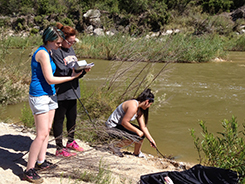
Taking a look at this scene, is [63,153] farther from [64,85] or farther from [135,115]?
[135,115]

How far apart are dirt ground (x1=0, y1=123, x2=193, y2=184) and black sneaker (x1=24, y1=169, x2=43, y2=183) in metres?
0.08

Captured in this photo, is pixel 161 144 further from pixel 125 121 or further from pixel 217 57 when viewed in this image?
pixel 217 57

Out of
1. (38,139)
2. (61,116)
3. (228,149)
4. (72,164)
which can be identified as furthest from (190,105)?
(38,139)

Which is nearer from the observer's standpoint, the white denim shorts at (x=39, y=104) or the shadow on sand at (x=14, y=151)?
the white denim shorts at (x=39, y=104)

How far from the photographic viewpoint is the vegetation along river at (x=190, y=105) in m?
4.64

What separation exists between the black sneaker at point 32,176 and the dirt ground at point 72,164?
0.08 metres

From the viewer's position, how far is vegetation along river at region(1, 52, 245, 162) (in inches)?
183

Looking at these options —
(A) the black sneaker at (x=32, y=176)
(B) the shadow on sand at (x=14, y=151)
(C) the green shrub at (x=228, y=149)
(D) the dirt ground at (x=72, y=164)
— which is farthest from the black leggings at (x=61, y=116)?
(C) the green shrub at (x=228, y=149)

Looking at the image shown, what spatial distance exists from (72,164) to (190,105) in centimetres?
463

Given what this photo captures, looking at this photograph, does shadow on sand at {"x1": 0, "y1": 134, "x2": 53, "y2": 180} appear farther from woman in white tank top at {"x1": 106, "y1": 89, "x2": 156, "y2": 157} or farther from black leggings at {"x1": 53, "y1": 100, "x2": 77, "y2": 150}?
woman in white tank top at {"x1": 106, "y1": 89, "x2": 156, "y2": 157}

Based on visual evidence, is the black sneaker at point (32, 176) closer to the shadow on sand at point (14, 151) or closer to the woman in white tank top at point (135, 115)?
the shadow on sand at point (14, 151)

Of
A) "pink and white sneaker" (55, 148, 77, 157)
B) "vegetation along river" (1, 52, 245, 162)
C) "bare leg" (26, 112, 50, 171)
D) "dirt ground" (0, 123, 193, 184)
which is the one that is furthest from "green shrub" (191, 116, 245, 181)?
"bare leg" (26, 112, 50, 171)

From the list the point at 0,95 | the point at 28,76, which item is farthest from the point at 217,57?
the point at 0,95

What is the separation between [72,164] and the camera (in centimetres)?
265
